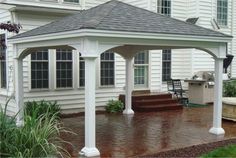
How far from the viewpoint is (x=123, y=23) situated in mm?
8031

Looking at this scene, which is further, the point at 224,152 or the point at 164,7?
the point at 164,7

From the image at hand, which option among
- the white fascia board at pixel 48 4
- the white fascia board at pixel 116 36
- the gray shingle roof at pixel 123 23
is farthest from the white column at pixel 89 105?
the white fascia board at pixel 48 4

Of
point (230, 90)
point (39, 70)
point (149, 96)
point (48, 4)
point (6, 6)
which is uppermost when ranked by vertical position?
point (48, 4)

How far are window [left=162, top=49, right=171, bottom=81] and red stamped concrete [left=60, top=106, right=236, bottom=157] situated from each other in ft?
9.77

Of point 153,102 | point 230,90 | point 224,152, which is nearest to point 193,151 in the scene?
point 224,152

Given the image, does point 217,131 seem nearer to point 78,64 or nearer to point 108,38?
point 108,38

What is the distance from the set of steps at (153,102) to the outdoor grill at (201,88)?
1.59 meters

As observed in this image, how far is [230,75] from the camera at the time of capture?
18.7m

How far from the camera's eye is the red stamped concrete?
8023 millimetres

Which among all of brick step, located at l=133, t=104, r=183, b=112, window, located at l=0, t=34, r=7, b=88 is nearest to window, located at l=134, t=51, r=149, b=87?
brick step, located at l=133, t=104, r=183, b=112

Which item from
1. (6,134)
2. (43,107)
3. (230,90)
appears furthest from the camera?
(230,90)

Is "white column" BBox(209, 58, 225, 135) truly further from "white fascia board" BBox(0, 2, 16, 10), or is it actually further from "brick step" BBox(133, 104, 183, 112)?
"white fascia board" BBox(0, 2, 16, 10)

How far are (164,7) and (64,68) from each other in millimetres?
6030

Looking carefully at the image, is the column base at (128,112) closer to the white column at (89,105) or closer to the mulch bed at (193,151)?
the mulch bed at (193,151)
